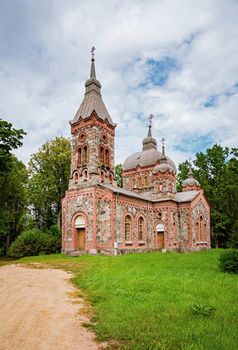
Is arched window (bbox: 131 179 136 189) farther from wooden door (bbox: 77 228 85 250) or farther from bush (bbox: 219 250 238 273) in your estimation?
bush (bbox: 219 250 238 273)

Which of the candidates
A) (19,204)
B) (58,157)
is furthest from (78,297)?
(19,204)

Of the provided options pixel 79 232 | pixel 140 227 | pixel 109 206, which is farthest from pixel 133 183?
pixel 79 232

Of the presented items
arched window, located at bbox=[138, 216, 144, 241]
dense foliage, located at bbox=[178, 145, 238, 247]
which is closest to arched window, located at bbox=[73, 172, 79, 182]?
arched window, located at bbox=[138, 216, 144, 241]

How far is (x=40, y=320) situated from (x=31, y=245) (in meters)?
20.0

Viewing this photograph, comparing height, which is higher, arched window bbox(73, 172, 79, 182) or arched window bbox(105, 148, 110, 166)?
arched window bbox(105, 148, 110, 166)

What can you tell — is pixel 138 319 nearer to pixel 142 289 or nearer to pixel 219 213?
pixel 142 289

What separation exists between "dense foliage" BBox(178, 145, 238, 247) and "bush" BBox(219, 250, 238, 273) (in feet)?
81.7

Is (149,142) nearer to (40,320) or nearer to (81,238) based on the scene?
(81,238)

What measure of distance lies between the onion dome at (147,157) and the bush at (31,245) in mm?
15904

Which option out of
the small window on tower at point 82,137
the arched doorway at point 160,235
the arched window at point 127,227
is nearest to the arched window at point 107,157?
the small window on tower at point 82,137

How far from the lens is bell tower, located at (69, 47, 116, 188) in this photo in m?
25.8

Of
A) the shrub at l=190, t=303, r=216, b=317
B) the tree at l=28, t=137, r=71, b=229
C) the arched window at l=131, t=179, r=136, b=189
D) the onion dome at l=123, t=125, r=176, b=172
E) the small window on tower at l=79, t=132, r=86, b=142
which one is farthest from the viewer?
the arched window at l=131, t=179, r=136, b=189

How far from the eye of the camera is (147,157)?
38.1 metres

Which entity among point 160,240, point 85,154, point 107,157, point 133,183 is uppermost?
point 85,154
